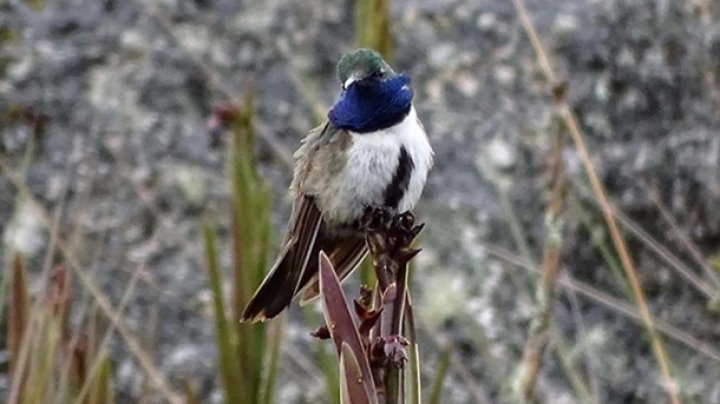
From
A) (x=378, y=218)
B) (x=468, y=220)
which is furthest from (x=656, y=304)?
(x=378, y=218)

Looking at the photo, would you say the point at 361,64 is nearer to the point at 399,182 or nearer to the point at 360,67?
the point at 360,67

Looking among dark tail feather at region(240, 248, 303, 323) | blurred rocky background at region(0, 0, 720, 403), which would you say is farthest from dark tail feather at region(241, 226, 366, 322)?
blurred rocky background at region(0, 0, 720, 403)

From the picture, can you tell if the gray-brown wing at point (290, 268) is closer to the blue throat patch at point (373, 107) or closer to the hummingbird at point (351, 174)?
the hummingbird at point (351, 174)

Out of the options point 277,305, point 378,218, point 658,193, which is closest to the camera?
point 378,218

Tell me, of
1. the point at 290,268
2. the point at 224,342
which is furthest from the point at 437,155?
the point at 290,268

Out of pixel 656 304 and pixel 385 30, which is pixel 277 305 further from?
pixel 656 304
